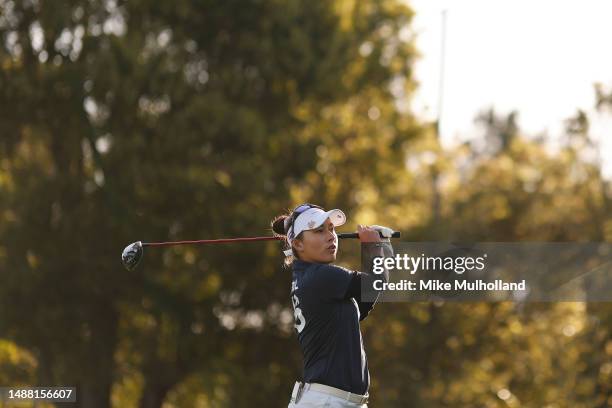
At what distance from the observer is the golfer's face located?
21.1ft

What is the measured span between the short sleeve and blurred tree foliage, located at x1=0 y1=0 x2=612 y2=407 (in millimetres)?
14441

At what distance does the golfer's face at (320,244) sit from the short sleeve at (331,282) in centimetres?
24

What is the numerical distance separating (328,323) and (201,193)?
15.1 metres

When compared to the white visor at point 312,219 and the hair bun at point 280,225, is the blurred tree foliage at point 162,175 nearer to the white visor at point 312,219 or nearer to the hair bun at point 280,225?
the hair bun at point 280,225

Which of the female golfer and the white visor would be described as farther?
the white visor

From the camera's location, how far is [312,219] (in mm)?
6469

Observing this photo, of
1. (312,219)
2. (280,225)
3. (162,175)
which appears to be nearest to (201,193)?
(162,175)

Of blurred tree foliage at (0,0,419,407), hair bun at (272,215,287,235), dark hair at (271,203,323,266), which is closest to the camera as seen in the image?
dark hair at (271,203,323,266)

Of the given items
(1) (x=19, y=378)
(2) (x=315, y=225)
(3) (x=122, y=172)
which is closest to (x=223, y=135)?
(3) (x=122, y=172)

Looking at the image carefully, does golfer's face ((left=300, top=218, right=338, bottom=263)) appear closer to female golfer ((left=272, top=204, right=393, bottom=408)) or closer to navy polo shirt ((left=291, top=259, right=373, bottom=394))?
female golfer ((left=272, top=204, right=393, bottom=408))

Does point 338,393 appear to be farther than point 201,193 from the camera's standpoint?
No

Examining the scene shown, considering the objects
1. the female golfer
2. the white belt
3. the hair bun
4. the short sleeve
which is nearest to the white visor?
the female golfer

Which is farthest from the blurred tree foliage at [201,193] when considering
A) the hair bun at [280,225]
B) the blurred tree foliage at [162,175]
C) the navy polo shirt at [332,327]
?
the navy polo shirt at [332,327]

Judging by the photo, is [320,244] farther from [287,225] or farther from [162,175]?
[162,175]
